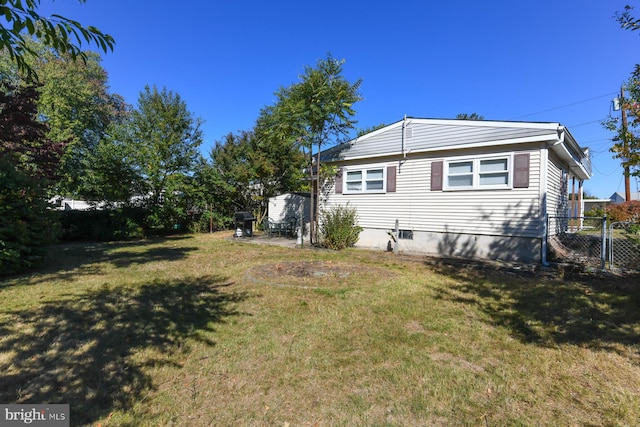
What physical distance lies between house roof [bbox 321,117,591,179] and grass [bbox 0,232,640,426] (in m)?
3.96

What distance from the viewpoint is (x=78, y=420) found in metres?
2.08

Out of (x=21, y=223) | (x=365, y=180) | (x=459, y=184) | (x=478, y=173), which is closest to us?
(x=21, y=223)

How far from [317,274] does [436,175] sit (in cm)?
561

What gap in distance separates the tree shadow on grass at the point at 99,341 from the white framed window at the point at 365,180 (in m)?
7.35

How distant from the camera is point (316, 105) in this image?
33.4 feet

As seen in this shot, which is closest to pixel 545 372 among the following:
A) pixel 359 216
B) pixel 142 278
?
pixel 142 278

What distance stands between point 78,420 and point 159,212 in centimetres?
1403

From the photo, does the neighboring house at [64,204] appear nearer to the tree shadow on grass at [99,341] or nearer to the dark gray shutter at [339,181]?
the tree shadow on grass at [99,341]

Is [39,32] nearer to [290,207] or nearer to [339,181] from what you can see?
[339,181]

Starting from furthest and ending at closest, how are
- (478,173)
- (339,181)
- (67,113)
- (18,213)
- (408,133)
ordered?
(67,113)
(339,181)
(408,133)
(478,173)
(18,213)

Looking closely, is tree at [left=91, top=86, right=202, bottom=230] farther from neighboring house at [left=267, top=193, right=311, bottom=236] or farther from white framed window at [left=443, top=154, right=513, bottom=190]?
white framed window at [left=443, top=154, right=513, bottom=190]

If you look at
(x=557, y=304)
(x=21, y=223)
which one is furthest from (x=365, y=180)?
(x=21, y=223)

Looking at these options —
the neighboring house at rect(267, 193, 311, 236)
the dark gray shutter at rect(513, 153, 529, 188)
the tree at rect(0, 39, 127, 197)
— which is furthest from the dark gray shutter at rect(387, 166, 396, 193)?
the tree at rect(0, 39, 127, 197)

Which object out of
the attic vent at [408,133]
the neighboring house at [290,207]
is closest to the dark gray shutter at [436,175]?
the attic vent at [408,133]
